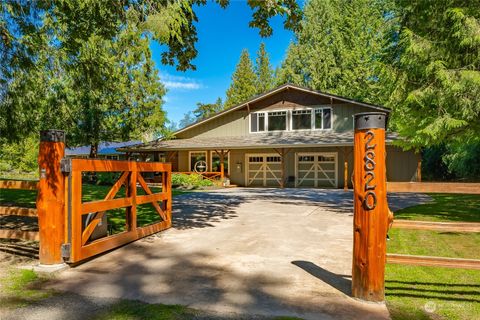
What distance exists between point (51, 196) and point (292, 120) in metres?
19.5

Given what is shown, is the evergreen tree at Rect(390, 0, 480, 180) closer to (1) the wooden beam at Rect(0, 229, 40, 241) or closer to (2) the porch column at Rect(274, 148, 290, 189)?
(1) the wooden beam at Rect(0, 229, 40, 241)

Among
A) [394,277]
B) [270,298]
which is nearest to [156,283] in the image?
[270,298]

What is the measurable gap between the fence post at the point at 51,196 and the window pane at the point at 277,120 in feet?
63.7

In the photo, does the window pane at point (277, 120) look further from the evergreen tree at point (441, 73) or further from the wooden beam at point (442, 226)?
the wooden beam at point (442, 226)

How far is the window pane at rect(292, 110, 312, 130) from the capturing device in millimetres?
22688

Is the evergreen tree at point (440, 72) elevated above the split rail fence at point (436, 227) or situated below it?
above

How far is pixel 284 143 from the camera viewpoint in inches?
805

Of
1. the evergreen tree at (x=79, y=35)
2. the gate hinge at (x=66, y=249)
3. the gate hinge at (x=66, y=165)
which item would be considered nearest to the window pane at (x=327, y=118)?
the evergreen tree at (x=79, y=35)

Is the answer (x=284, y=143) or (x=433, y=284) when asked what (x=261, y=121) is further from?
(x=433, y=284)

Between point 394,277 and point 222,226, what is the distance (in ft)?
14.5

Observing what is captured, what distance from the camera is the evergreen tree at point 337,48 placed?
1489 inches

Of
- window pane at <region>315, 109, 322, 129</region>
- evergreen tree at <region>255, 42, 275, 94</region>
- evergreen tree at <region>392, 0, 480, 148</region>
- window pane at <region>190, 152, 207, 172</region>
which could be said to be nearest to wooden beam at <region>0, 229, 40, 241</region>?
evergreen tree at <region>392, 0, 480, 148</region>

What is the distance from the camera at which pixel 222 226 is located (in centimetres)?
826

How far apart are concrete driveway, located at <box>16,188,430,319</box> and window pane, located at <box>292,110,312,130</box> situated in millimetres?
15246
